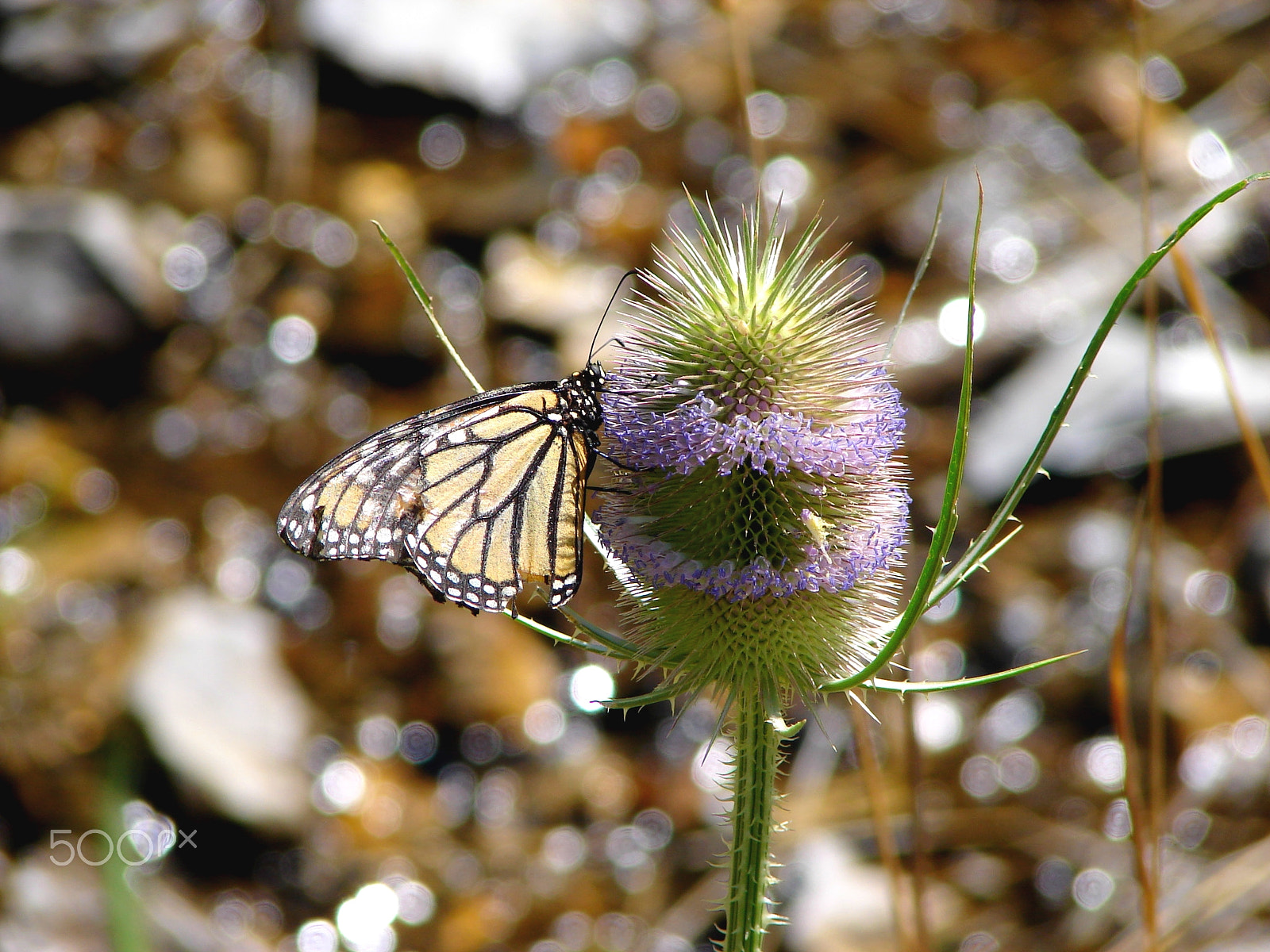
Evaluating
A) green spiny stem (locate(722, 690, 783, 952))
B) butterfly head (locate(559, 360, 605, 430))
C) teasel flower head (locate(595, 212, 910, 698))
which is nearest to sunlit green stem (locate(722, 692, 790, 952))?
green spiny stem (locate(722, 690, 783, 952))

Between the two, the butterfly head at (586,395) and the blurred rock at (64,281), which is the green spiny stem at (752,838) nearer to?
the butterfly head at (586,395)

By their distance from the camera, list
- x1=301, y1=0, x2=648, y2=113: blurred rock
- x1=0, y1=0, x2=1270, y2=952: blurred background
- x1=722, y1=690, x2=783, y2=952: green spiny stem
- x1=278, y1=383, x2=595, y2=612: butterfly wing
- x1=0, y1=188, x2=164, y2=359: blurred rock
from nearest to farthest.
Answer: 1. x1=722, y1=690, x2=783, y2=952: green spiny stem
2. x1=278, y1=383, x2=595, y2=612: butterfly wing
3. x1=0, y1=0, x2=1270, y2=952: blurred background
4. x1=0, y1=188, x2=164, y2=359: blurred rock
5. x1=301, y1=0, x2=648, y2=113: blurred rock

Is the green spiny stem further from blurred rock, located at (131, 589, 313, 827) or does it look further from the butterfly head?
blurred rock, located at (131, 589, 313, 827)

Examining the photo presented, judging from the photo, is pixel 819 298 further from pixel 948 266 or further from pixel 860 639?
pixel 948 266

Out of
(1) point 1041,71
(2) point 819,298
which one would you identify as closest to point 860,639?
(2) point 819,298

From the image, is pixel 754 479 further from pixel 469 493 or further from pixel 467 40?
pixel 467 40

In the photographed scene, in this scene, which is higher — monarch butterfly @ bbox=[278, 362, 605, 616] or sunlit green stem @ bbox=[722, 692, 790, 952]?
monarch butterfly @ bbox=[278, 362, 605, 616]
